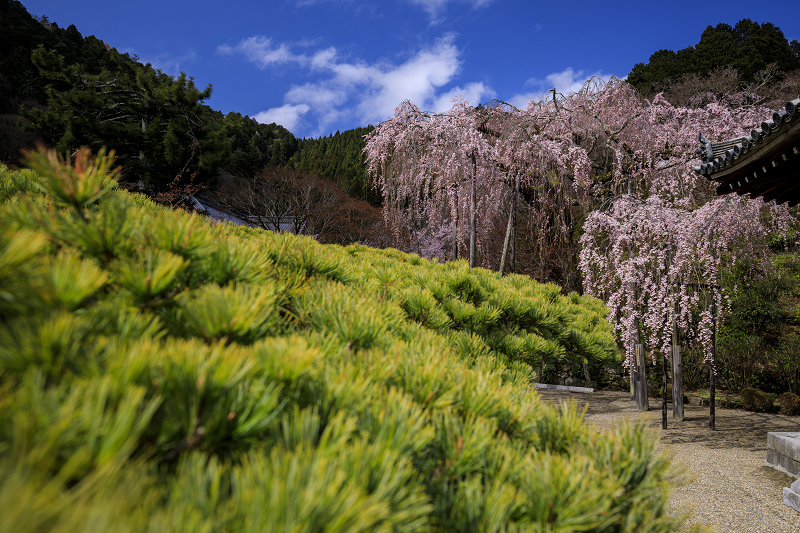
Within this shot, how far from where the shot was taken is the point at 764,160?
3.72 meters

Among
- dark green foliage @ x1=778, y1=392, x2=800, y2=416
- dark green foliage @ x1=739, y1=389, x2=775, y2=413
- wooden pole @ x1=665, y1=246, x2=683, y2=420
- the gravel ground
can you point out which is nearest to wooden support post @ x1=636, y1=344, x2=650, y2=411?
the gravel ground

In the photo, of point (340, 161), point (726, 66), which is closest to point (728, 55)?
point (726, 66)

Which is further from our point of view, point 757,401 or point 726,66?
point 726,66

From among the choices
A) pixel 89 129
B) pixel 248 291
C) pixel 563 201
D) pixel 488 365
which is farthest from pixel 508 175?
pixel 89 129

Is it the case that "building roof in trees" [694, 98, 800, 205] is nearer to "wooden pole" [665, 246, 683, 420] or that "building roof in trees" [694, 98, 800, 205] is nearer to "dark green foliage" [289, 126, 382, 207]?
"wooden pole" [665, 246, 683, 420]

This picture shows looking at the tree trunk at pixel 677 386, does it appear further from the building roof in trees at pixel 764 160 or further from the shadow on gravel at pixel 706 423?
the building roof in trees at pixel 764 160

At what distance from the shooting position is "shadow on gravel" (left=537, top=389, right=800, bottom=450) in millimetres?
5957

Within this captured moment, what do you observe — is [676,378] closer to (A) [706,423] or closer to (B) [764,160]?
(A) [706,423]

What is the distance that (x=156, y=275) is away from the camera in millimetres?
788

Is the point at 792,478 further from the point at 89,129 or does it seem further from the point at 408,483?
the point at 89,129

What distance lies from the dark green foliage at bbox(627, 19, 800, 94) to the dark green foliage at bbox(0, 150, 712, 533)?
77.0 ft

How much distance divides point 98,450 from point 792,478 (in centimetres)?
732

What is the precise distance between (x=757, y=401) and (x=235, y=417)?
35.4 ft

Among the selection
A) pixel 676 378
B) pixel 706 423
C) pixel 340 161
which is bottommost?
pixel 706 423
